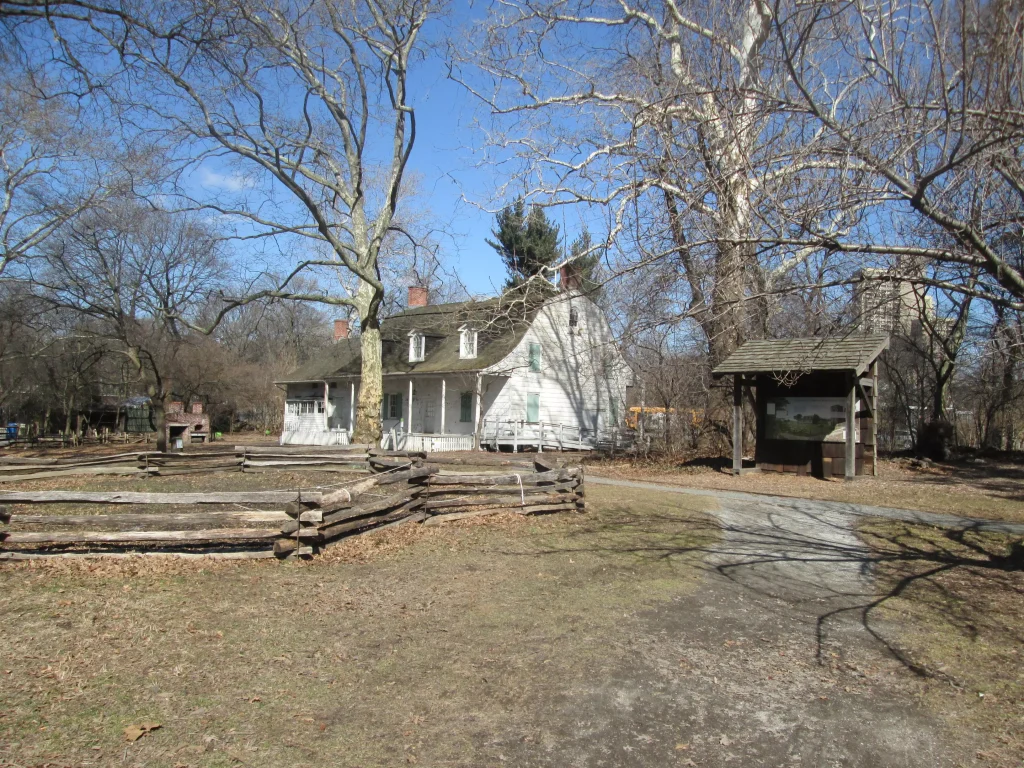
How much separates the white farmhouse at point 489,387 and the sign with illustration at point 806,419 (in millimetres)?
8983

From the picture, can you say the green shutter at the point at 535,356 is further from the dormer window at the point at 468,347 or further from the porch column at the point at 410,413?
the porch column at the point at 410,413

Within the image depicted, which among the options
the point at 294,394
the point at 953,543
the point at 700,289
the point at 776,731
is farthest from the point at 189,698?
the point at 294,394

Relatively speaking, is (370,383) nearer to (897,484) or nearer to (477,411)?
(477,411)

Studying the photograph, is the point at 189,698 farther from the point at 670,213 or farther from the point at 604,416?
the point at 604,416

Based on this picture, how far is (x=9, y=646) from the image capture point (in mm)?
5359

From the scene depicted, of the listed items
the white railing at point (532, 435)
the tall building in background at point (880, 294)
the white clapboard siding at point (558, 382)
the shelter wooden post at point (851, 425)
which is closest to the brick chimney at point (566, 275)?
the tall building in background at point (880, 294)

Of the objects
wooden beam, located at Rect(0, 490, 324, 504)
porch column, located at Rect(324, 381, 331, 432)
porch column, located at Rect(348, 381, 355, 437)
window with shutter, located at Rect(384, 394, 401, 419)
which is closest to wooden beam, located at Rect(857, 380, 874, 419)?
wooden beam, located at Rect(0, 490, 324, 504)

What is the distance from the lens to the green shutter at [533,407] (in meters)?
30.9

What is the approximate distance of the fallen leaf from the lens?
13.3ft

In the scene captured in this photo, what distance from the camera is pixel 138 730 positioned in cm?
413

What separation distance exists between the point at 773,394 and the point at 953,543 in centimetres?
894

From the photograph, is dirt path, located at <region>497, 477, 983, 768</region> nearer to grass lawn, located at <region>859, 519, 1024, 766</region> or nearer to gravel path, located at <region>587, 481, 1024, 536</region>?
grass lawn, located at <region>859, 519, 1024, 766</region>

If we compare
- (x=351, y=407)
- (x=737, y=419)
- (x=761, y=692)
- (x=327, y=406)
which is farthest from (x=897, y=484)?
(x=327, y=406)

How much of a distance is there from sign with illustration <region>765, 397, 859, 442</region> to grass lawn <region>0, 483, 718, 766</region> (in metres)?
10.3
